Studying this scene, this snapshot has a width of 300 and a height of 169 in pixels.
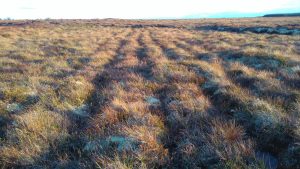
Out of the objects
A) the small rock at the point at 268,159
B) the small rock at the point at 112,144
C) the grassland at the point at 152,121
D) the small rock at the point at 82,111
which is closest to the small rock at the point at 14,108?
the grassland at the point at 152,121

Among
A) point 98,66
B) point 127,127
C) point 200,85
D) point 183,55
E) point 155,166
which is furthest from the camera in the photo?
point 183,55

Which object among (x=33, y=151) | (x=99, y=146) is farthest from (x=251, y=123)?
(x=33, y=151)

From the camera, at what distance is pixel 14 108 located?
694cm

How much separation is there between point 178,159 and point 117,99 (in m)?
2.96

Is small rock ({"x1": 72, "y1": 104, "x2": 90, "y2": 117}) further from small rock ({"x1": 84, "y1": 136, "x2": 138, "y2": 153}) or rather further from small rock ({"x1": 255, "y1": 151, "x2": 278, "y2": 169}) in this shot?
small rock ({"x1": 255, "y1": 151, "x2": 278, "y2": 169})

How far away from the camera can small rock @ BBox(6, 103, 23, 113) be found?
6.79 m

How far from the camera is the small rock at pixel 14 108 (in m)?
6.79

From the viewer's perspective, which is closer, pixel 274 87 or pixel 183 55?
pixel 274 87

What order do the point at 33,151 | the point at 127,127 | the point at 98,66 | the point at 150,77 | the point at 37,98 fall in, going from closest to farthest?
the point at 33,151
the point at 127,127
the point at 37,98
the point at 150,77
the point at 98,66

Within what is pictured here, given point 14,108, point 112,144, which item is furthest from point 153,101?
point 14,108

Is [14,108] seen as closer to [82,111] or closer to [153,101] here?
[82,111]

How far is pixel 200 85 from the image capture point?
8.88 meters

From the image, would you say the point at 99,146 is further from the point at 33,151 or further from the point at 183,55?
the point at 183,55

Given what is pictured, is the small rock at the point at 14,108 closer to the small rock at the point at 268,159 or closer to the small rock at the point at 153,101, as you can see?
the small rock at the point at 153,101
